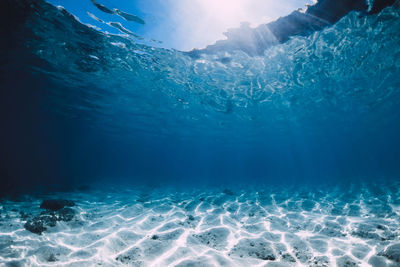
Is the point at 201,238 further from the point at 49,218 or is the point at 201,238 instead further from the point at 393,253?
the point at 49,218

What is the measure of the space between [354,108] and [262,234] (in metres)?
28.2

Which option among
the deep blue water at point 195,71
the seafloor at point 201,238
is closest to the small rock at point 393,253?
the seafloor at point 201,238

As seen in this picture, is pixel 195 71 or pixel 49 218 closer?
pixel 49 218

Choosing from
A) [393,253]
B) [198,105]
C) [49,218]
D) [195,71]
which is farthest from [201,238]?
[198,105]

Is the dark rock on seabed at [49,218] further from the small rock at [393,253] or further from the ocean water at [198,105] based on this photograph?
the small rock at [393,253]

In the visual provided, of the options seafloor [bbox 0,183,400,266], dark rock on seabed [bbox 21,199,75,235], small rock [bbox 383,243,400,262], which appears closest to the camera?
small rock [bbox 383,243,400,262]

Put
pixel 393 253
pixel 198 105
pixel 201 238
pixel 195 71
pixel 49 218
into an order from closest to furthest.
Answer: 1. pixel 393 253
2. pixel 201 238
3. pixel 49 218
4. pixel 195 71
5. pixel 198 105

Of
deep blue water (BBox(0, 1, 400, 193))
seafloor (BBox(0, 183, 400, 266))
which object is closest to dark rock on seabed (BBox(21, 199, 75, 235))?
seafloor (BBox(0, 183, 400, 266))

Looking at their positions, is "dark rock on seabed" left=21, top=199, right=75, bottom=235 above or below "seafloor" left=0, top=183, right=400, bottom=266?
below

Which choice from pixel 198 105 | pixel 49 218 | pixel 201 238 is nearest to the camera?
pixel 201 238

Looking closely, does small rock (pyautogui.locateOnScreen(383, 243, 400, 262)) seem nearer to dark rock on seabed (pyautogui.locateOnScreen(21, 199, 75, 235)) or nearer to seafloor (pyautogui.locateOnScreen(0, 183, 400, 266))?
seafloor (pyautogui.locateOnScreen(0, 183, 400, 266))

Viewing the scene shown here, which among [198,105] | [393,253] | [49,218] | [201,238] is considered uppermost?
[198,105]

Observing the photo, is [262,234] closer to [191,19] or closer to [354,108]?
[191,19]

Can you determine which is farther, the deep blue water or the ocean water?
the deep blue water
